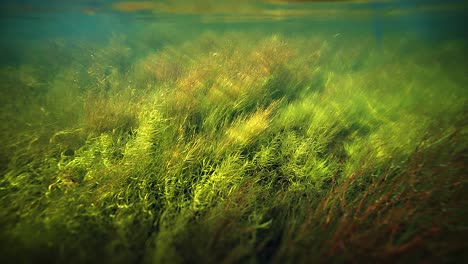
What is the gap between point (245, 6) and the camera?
18.0 metres

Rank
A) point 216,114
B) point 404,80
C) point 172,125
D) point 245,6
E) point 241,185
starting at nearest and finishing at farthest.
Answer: point 241,185 < point 172,125 < point 216,114 < point 404,80 < point 245,6

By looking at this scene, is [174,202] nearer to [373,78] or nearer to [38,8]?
[373,78]

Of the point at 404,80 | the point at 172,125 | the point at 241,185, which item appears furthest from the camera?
the point at 404,80

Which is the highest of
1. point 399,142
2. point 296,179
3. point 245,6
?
point 245,6

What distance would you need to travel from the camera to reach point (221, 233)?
238 cm

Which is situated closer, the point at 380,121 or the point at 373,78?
the point at 380,121

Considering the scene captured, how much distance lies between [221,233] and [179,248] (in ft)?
1.40

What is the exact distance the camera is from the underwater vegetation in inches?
89.6

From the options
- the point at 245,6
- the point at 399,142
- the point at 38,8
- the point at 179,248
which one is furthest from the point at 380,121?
the point at 38,8

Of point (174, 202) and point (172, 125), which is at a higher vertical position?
point (172, 125)

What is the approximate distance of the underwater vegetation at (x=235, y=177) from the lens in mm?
2275

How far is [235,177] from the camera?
318cm

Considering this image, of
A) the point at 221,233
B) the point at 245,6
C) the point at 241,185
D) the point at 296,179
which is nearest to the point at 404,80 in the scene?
the point at 296,179

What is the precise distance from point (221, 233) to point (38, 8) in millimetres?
27639
